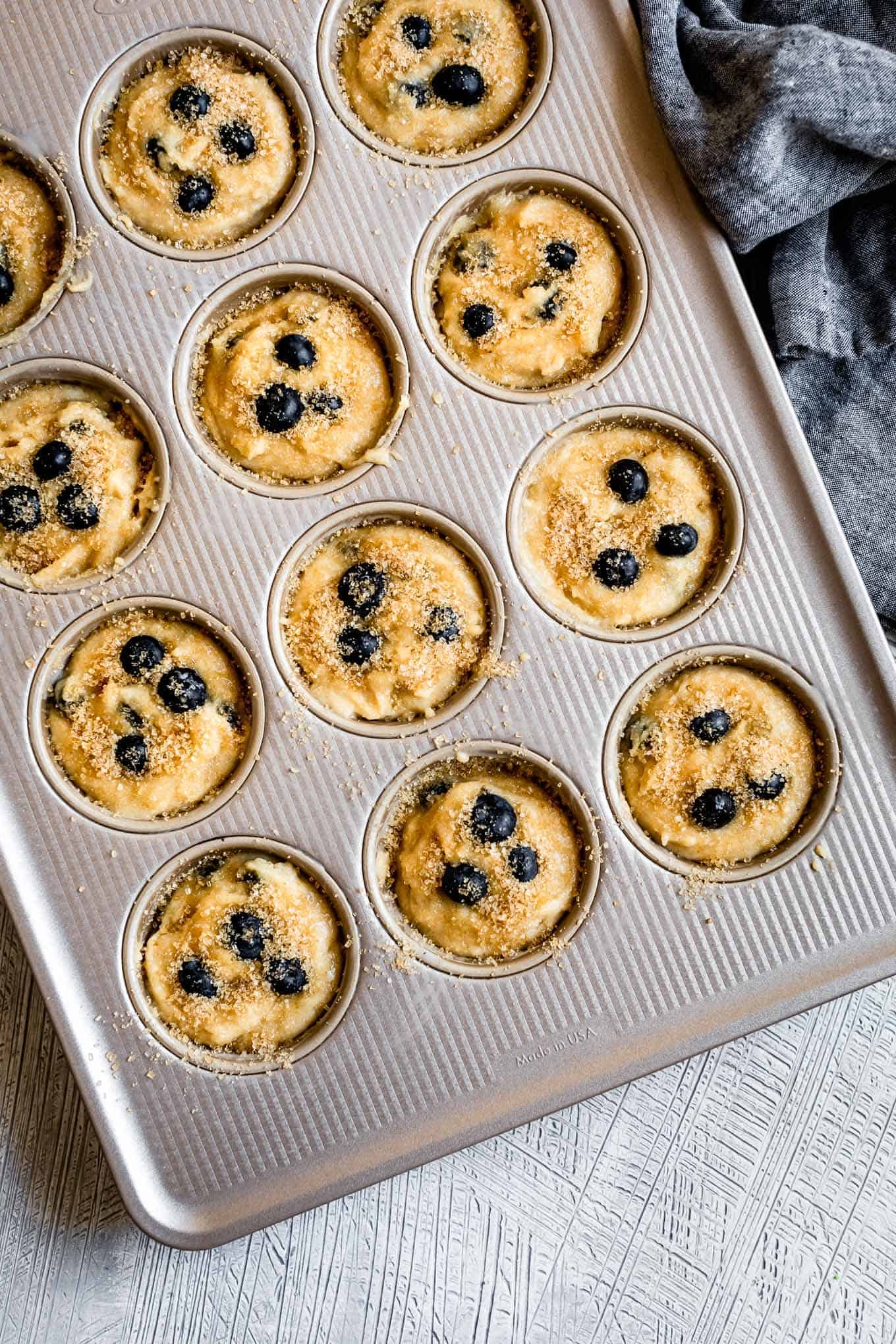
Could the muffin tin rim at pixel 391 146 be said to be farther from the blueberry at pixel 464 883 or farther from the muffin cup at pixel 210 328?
the blueberry at pixel 464 883

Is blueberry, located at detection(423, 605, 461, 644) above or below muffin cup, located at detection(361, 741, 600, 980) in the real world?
above

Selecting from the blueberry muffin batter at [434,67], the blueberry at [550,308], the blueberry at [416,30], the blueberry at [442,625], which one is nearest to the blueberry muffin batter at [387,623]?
the blueberry at [442,625]

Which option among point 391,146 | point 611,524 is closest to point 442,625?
point 611,524

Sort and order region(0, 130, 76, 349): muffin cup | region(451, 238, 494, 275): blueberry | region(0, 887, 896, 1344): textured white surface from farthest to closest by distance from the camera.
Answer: region(0, 887, 896, 1344): textured white surface → region(451, 238, 494, 275): blueberry → region(0, 130, 76, 349): muffin cup

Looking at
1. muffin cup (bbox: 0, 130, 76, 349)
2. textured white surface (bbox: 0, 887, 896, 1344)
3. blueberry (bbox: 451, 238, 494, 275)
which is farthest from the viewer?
textured white surface (bbox: 0, 887, 896, 1344)

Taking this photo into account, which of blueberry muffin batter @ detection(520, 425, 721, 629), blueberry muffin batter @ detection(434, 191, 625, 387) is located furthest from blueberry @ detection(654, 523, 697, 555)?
blueberry muffin batter @ detection(434, 191, 625, 387)

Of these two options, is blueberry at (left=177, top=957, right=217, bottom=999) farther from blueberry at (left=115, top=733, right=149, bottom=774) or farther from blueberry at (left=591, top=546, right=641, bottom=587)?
blueberry at (left=591, top=546, right=641, bottom=587)
